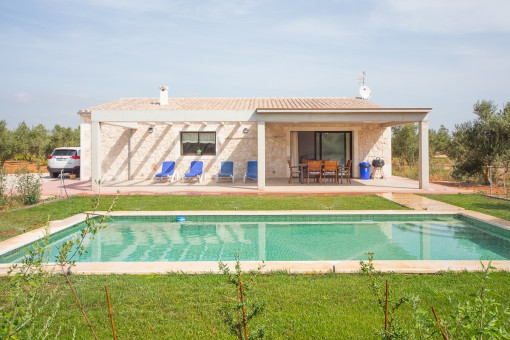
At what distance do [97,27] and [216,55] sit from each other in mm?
5640

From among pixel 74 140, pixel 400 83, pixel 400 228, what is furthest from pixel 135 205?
pixel 74 140

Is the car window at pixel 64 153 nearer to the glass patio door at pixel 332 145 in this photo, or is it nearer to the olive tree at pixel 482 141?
the glass patio door at pixel 332 145

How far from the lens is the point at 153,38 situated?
15.8 meters

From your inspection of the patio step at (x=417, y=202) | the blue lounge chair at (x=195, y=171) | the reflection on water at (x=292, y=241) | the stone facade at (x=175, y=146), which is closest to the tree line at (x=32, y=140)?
the stone facade at (x=175, y=146)

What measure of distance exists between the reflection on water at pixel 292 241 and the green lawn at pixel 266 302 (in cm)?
154

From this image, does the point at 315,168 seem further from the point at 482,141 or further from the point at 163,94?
the point at 163,94

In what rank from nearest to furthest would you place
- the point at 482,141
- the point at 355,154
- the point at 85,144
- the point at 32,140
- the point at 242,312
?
the point at 242,312
the point at 482,141
the point at 85,144
the point at 355,154
the point at 32,140

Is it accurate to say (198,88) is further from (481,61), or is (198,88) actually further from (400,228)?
(400,228)

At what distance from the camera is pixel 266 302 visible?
144 inches

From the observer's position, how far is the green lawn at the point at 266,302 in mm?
3146

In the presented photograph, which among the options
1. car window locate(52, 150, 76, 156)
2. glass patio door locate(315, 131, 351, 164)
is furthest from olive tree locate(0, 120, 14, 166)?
glass patio door locate(315, 131, 351, 164)

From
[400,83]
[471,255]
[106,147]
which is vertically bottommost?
[471,255]

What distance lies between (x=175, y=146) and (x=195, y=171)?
1.91m

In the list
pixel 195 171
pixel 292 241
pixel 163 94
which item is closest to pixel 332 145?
pixel 195 171
